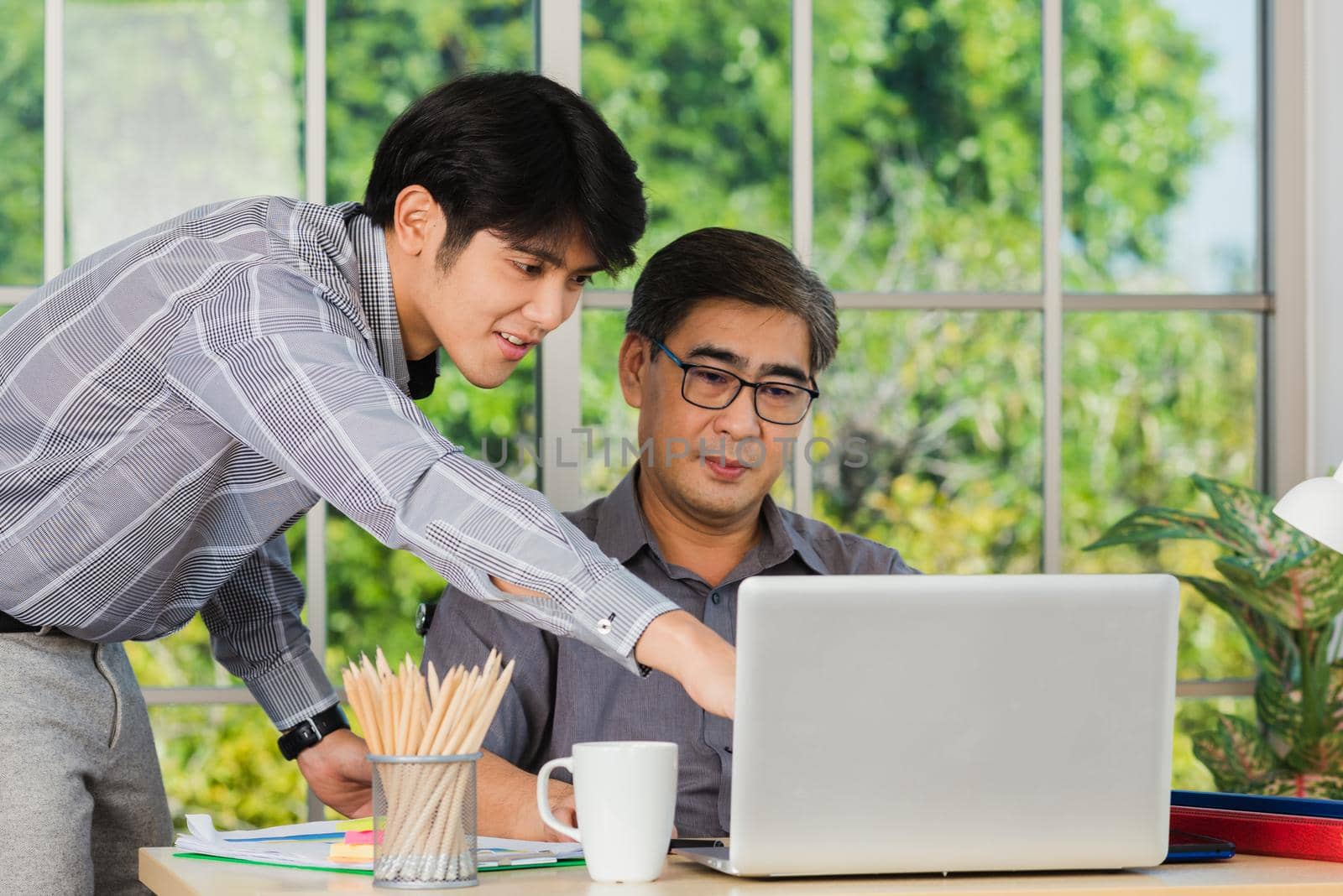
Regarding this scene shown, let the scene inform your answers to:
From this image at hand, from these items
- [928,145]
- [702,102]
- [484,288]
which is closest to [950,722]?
[484,288]

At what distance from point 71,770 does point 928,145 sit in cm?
507

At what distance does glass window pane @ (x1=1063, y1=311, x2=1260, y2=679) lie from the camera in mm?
4898

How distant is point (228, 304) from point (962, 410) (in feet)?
14.3

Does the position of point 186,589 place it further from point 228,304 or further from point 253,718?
point 253,718

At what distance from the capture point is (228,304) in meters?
1.34

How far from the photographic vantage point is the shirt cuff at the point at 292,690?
5.94 ft

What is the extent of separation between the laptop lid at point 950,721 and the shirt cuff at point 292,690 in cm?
86

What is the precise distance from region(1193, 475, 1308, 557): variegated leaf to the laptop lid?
1287mm

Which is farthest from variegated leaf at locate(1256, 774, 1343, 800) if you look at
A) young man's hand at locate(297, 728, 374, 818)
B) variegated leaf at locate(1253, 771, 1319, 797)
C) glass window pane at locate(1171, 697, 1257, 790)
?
young man's hand at locate(297, 728, 374, 818)

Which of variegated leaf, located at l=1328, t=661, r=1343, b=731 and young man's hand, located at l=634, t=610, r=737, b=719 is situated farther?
variegated leaf, located at l=1328, t=661, r=1343, b=731

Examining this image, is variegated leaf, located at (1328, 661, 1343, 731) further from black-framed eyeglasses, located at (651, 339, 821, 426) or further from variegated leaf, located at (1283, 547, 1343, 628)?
black-framed eyeglasses, located at (651, 339, 821, 426)

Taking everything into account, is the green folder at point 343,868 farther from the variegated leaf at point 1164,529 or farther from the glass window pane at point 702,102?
the glass window pane at point 702,102

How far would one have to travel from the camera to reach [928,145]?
20.0 ft

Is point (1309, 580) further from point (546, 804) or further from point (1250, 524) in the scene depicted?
point (546, 804)
